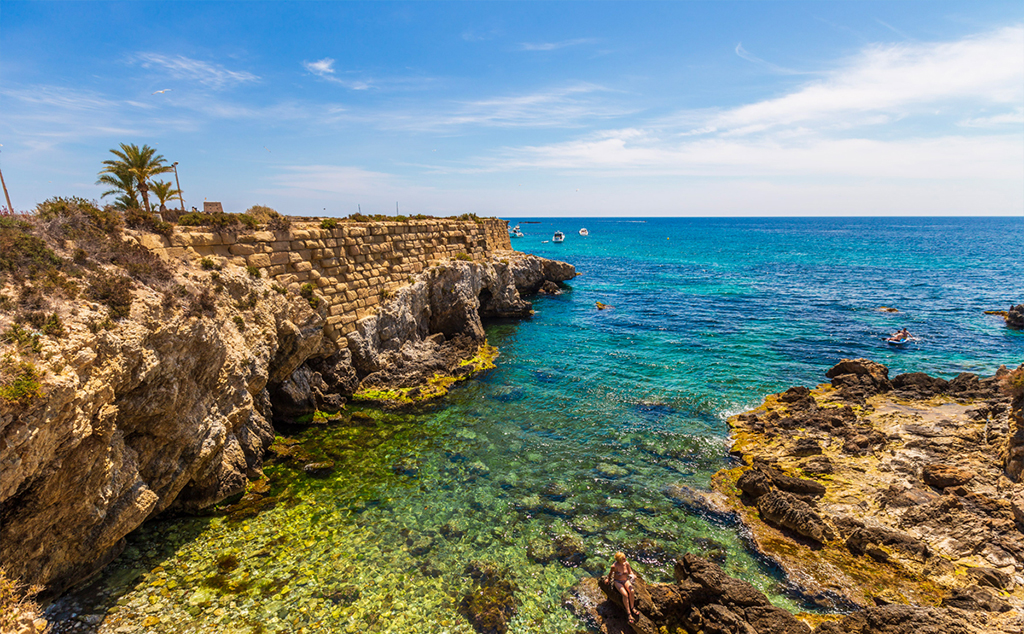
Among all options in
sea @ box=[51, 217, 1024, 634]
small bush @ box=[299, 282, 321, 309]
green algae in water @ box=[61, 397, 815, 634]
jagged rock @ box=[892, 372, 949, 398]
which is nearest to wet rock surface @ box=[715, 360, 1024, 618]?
jagged rock @ box=[892, 372, 949, 398]

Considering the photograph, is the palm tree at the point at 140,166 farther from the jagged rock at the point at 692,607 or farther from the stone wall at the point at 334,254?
the jagged rock at the point at 692,607

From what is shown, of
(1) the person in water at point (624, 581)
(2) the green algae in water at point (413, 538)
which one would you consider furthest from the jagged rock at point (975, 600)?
(1) the person in water at point (624, 581)

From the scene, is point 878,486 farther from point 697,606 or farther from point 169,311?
point 169,311

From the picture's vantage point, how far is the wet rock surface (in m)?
10.8

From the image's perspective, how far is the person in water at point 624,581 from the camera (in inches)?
387

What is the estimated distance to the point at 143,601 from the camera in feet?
31.9

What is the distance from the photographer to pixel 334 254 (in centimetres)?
2141

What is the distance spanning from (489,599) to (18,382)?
9.87 meters

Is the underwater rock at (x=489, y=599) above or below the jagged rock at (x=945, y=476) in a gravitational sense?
below

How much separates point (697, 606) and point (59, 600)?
13.6 meters

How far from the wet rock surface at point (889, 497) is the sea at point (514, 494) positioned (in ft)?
3.91

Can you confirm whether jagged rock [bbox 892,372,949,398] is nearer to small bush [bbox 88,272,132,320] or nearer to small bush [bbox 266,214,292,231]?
small bush [bbox 266,214,292,231]

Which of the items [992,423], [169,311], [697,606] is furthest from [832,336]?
[169,311]

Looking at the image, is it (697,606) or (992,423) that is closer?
(697,606)
